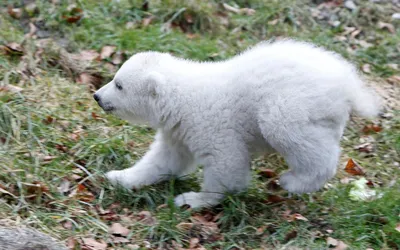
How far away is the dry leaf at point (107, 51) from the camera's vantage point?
7953 millimetres

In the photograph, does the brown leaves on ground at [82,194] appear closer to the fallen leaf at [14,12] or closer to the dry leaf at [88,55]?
the dry leaf at [88,55]

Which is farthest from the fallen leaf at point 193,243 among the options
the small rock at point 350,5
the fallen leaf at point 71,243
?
the small rock at point 350,5

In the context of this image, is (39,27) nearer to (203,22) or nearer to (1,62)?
(1,62)

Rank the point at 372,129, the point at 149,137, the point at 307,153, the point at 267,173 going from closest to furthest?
the point at 307,153 < the point at 267,173 < the point at 149,137 < the point at 372,129

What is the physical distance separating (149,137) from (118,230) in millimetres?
1607

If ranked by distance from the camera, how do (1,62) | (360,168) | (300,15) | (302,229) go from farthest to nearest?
(300,15), (1,62), (360,168), (302,229)

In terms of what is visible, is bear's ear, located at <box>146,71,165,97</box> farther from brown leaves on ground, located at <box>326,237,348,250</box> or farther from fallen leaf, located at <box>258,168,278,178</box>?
brown leaves on ground, located at <box>326,237,348,250</box>

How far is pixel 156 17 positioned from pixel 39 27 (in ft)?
4.47

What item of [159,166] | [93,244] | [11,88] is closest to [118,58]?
[11,88]

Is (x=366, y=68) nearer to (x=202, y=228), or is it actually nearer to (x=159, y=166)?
(x=159, y=166)

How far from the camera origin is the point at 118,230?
5461 millimetres

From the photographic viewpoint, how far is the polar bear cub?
18.0 ft

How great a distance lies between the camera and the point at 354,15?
30.9 feet

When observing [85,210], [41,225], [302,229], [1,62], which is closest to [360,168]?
[302,229]
